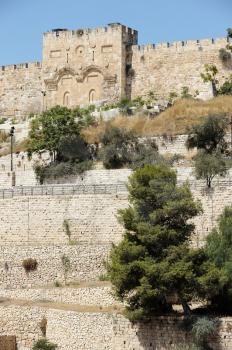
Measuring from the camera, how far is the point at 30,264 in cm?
4006

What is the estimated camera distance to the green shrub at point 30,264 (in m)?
40.0

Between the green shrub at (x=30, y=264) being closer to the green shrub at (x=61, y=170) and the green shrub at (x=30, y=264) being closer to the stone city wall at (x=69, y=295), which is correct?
the stone city wall at (x=69, y=295)

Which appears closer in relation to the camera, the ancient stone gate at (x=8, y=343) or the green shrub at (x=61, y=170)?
the ancient stone gate at (x=8, y=343)

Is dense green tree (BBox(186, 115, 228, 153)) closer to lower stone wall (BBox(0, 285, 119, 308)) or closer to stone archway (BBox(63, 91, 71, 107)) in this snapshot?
lower stone wall (BBox(0, 285, 119, 308))

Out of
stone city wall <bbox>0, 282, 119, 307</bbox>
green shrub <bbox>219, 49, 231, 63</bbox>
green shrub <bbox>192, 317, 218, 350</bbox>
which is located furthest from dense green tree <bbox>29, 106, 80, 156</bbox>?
green shrub <bbox>192, 317, 218, 350</bbox>

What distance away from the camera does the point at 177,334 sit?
1305 inches

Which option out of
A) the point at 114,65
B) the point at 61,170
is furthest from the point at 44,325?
the point at 114,65

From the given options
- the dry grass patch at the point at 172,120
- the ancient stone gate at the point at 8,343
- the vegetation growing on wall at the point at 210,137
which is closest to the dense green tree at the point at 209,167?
the vegetation growing on wall at the point at 210,137

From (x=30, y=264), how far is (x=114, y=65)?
20884 millimetres

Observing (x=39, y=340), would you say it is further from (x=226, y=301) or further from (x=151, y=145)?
(x=151, y=145)

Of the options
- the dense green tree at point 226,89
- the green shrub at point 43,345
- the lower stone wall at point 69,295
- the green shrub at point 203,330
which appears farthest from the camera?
the dense green tree at point 226,89

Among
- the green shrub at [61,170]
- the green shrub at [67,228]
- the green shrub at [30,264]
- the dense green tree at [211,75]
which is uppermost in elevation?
the dense green tree at [211,75]

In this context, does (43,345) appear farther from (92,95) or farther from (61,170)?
(92,95)

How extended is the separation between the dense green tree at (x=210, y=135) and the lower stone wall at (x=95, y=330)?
13922mm
